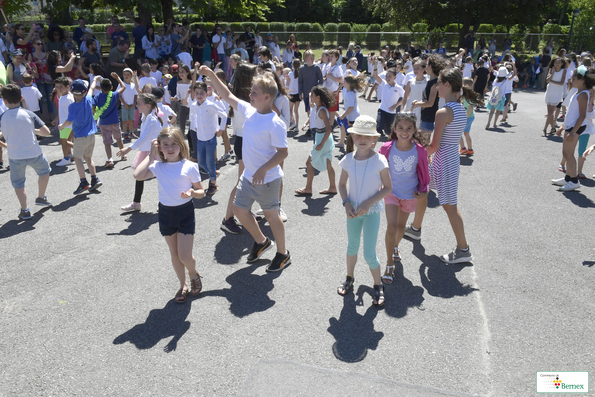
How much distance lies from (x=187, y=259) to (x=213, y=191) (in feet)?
10.5

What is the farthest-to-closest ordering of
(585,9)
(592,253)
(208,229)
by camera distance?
1. (585,9)
2. (208,229)
3. (592,253)

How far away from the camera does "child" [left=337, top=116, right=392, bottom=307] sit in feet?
12.9

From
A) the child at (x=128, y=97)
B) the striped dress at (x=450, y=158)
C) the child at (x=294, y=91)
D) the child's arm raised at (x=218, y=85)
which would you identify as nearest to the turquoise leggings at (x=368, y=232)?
the striped dress at (x=450, y=158)

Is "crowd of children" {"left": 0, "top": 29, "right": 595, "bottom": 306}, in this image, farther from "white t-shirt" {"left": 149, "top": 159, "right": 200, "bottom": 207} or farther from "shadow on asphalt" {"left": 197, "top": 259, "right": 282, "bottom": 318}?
"shadow on asphalt" {"left": 197, "top": 259, "right": 282, "bottom": 318}

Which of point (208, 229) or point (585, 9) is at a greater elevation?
point (585, 9)

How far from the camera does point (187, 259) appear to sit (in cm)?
417

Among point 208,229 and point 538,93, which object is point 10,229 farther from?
point 538,93

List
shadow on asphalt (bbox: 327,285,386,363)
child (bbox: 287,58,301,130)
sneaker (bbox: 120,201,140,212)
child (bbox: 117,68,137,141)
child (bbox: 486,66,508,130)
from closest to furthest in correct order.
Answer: shadow on asphalt (bbox: 327,285,386,363) → sneaker (bbox: 120,201,140,212) → child (bbox: 117,68,137,141) → child (bbox: 486,66,508,130) → child (bbox: 287,58,301,130)

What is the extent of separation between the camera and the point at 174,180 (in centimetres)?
403

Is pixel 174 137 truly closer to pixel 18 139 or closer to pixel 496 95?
pixel 18 139

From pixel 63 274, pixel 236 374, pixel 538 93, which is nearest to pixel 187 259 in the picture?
pixel 236 374

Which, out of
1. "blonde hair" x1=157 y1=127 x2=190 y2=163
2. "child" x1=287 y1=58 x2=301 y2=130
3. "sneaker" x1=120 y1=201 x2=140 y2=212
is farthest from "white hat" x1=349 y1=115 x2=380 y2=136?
"child" x1=287 y1=58 x2=301 y2=130

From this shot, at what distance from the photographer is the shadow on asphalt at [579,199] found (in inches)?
271

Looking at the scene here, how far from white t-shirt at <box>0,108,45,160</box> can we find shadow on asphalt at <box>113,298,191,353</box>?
11.8ft
